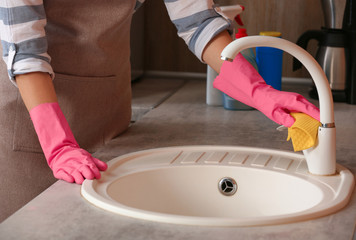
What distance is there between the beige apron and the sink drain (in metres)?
0.37

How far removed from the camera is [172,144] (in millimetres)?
1404

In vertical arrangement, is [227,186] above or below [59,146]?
below

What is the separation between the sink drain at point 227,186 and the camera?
4.08 ft

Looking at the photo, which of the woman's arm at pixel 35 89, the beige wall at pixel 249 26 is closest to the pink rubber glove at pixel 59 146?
the woman's arm at pixel 35 89

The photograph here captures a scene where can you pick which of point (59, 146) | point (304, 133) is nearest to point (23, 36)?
point (59, 146)

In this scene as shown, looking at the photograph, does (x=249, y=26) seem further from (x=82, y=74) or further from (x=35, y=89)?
(x=35, y=89)

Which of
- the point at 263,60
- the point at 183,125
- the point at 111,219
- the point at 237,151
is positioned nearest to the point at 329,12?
the point at 263,60

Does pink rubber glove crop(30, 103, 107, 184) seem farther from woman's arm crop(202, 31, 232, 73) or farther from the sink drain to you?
woman's arm crop(202, 31, 232, 73)

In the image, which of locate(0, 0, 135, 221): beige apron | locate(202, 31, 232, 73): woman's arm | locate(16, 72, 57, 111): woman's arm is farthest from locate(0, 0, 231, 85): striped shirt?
locate(202, 31, 232, 73): woman's arm

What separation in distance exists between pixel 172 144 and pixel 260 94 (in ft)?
0.85

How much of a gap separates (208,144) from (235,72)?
195mm

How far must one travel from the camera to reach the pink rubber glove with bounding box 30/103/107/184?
113cm

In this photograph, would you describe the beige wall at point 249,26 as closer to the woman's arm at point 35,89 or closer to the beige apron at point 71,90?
the beige apron at point 71,90

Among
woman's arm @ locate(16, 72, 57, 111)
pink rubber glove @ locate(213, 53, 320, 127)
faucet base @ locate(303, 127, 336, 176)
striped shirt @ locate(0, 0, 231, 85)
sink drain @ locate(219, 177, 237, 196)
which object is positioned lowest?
sink drain @ locate(219, 177, 237, 196)
